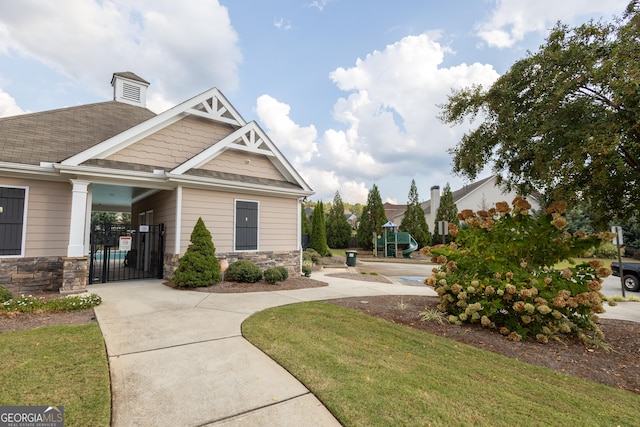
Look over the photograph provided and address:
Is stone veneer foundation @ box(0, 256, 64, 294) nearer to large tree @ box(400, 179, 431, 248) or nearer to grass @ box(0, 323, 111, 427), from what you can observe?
grass @ box(0, 323, 111, 427)

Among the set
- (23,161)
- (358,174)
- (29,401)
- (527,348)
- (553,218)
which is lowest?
(527,348)

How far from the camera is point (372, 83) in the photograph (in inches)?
495

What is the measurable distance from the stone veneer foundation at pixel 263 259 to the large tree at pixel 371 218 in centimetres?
1754

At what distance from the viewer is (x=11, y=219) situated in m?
7.26

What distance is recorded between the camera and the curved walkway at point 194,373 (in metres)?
2.35

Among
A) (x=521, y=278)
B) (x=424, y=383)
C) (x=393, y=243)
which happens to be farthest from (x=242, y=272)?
(x=393, y=243)

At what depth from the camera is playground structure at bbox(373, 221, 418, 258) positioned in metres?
23.7

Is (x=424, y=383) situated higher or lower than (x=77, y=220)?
lower

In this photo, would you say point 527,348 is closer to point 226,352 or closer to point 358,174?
point 226,352

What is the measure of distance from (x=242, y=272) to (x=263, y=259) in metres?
1.45

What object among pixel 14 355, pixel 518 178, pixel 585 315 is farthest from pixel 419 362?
pixel 14 355

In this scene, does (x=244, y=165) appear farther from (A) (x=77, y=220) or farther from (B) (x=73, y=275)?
(B) (x=73, y=275)

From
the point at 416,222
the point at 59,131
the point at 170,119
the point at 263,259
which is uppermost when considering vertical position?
the point at 170,119

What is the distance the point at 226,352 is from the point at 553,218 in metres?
5.47
